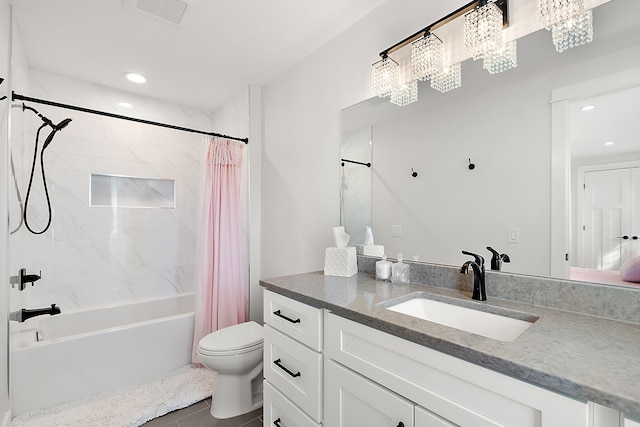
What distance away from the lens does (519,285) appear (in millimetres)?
1144

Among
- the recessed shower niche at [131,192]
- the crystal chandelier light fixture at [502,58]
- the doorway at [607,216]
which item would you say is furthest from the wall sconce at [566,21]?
the recessed shower niche at [131,192]

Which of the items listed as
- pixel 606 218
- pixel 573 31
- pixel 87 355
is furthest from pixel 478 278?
pixel 87 355

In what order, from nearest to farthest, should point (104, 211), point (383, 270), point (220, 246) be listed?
1. point (383, 270)
2. point (220, 246)
3. point (104, 211)

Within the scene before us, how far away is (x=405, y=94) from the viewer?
1.57 metres

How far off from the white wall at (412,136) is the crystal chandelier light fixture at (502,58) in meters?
0.02

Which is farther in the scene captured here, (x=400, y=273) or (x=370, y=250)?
(x=370, y=250)

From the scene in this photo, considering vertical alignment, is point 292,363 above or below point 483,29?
below

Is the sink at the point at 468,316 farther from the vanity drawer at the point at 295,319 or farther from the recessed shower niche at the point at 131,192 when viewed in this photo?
the recessed shower niche at the point at 131,192

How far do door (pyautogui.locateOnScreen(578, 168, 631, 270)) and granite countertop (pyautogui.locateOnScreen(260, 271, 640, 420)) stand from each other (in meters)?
0.22

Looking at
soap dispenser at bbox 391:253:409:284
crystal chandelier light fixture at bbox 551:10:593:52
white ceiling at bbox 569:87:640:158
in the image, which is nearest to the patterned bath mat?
soap dispenser at bbox 391:253:409:284

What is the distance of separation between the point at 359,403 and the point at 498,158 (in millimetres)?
1095

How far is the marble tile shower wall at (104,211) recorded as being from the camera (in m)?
2.42

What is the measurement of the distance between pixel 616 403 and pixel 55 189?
136 inches

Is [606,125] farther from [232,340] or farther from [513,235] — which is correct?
[232,340]
